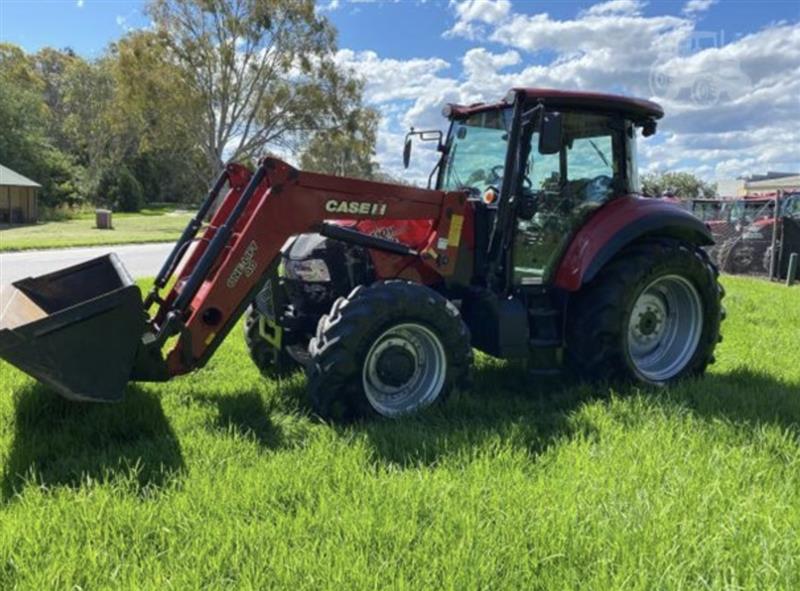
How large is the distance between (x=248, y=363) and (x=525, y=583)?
394 cm

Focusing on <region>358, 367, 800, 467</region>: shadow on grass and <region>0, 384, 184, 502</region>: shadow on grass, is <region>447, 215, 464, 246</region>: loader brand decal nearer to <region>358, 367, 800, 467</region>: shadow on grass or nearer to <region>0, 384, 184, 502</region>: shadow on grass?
<region>358, 367, 800, 467</region>: shadow on grass

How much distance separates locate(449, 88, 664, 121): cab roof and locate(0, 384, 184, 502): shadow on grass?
3.23 metres

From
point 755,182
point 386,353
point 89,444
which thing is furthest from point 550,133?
point 755,182

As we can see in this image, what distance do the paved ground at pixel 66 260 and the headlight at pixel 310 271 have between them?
9.08m

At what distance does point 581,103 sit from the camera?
5.12m

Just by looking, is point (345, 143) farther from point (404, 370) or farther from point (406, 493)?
point (406, 493)

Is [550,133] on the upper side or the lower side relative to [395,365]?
upper

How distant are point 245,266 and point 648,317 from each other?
3.24 m

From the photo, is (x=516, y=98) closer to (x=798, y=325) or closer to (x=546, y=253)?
(x=546, y=253)

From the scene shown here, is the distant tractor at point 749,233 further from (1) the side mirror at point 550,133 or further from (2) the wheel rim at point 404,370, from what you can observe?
(2) the wheel rim at point 404,370

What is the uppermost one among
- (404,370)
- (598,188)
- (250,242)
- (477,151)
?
(477,151)

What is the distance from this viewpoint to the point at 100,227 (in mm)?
32031

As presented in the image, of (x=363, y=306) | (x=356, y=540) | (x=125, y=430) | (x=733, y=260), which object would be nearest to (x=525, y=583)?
(x=356, y=540)

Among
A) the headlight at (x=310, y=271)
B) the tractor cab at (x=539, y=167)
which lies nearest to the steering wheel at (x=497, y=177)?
the tractor cab at (x=539, y=167)
